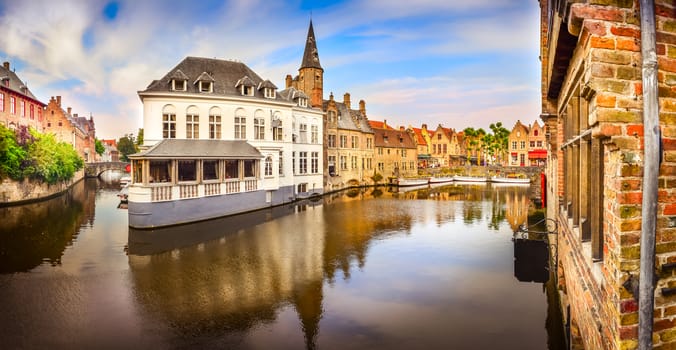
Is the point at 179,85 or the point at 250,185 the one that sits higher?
the point at 179,85

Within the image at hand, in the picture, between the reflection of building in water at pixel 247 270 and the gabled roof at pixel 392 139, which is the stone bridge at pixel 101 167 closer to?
the gabled roof at pixel 392 139

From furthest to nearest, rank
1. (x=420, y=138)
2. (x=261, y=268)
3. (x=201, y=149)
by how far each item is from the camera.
A: (x=420, y=138)
(x=201, y=149)
(x=261, y=268)

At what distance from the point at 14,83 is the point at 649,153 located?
55009 mm

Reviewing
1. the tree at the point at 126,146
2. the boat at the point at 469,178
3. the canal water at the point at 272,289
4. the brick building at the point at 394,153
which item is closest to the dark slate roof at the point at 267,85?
the canal water at the point at 272,289

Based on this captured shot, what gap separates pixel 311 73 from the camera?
129ft

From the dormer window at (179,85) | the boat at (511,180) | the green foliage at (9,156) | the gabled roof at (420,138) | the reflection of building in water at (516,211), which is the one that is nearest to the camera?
the reflection of building in water at (516,211)

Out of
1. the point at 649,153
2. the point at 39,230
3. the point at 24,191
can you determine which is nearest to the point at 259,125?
the point at 39,230

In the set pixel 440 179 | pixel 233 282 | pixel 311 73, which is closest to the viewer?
pixel 233 282

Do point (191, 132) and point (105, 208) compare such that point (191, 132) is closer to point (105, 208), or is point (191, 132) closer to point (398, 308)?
point (105, 208)

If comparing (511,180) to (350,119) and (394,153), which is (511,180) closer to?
(394,153)

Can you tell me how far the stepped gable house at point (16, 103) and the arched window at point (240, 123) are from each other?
25911 millimetres

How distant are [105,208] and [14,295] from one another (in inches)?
745

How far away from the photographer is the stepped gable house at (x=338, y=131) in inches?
1554

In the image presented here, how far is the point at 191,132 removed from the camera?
78.8 ft
